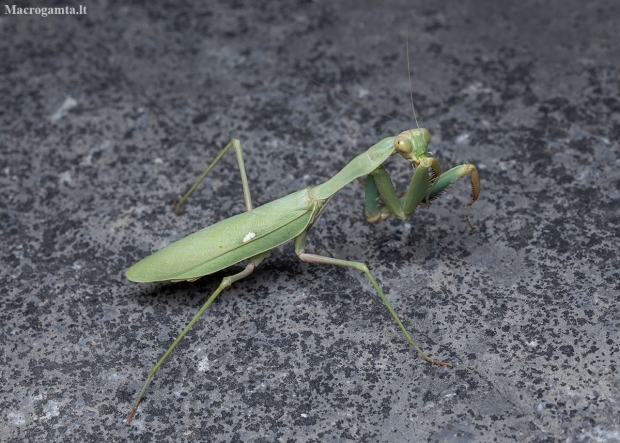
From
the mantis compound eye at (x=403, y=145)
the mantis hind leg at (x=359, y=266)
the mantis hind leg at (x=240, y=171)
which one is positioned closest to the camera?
the mantis hind leg at (x=359, y=266)

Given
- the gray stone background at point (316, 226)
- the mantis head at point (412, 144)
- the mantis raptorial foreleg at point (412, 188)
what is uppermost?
the mantis head at point (412, 144)

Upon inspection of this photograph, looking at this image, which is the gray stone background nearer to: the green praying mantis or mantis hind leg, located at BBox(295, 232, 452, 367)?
mantis hind leg, located at BBox(295, 232, 452, 367)

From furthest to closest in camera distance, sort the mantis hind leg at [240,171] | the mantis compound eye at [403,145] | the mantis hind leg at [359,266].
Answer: the mantis hind leg at [240,171] < the mantis compound eye at [403,145] < the mantis hind leg at [359,266]

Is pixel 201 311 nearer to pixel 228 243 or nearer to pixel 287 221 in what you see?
pixel 228 243

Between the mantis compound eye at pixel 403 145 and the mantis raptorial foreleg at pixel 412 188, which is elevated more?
the mantis compound eye at pixel 403 145

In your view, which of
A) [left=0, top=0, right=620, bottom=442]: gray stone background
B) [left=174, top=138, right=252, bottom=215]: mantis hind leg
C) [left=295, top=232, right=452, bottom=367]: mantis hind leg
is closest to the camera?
[left=0, top=0, right=620, bottom=442]: gray stone background

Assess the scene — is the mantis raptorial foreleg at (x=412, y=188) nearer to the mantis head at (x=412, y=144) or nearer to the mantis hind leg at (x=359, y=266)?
the mantis head at (x=412, y=144)

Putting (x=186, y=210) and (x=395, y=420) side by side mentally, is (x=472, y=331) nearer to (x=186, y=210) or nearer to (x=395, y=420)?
(x=395, y=420)

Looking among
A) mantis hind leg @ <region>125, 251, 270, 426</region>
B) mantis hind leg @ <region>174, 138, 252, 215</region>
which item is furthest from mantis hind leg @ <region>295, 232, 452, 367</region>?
mantis hind leg @ <region>174, 138, 252, 215</region>

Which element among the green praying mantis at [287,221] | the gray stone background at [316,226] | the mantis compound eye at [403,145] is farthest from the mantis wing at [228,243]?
the mantis compound eye at [403,145]
